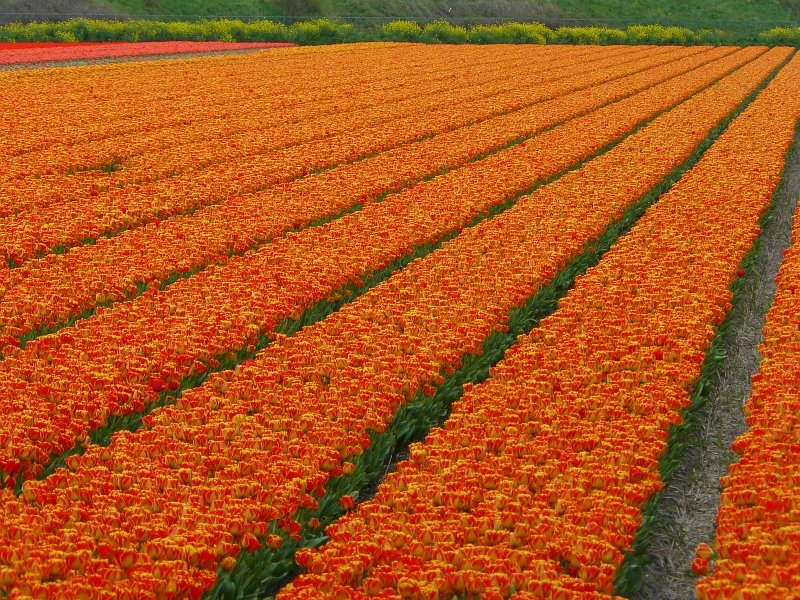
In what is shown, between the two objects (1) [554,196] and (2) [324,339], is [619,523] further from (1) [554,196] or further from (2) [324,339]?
(1) [554,196]

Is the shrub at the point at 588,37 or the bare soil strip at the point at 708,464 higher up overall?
the shrub at the point at 588,37

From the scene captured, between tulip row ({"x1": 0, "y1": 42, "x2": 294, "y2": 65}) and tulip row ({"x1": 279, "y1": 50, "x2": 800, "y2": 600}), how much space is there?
2596 centimetres

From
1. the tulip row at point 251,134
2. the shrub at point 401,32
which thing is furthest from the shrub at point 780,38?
the tulip row at point 251,134

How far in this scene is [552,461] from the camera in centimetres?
612

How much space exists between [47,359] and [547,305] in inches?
176

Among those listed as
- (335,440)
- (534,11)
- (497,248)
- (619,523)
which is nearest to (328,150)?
(497,248)

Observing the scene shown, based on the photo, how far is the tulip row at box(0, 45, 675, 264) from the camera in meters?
11.2

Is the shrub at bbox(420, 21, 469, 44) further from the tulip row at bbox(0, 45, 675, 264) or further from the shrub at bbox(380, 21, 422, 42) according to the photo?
the tulip row at bbox(0, 45, 675, 264)

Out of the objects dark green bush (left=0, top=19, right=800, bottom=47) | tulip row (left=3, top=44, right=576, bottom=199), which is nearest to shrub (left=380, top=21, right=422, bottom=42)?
dark green bush (left=0, top=19, right=800, bottom=47)

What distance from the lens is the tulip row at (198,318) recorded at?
6.70m

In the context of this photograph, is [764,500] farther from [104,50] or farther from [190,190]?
[104,50]

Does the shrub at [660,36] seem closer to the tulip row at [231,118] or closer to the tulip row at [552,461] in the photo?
the tulip row at [231,118]

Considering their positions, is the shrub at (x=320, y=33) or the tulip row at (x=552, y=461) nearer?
the tulip row at (x=552, y=461)

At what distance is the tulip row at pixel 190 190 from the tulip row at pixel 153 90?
3187mm
